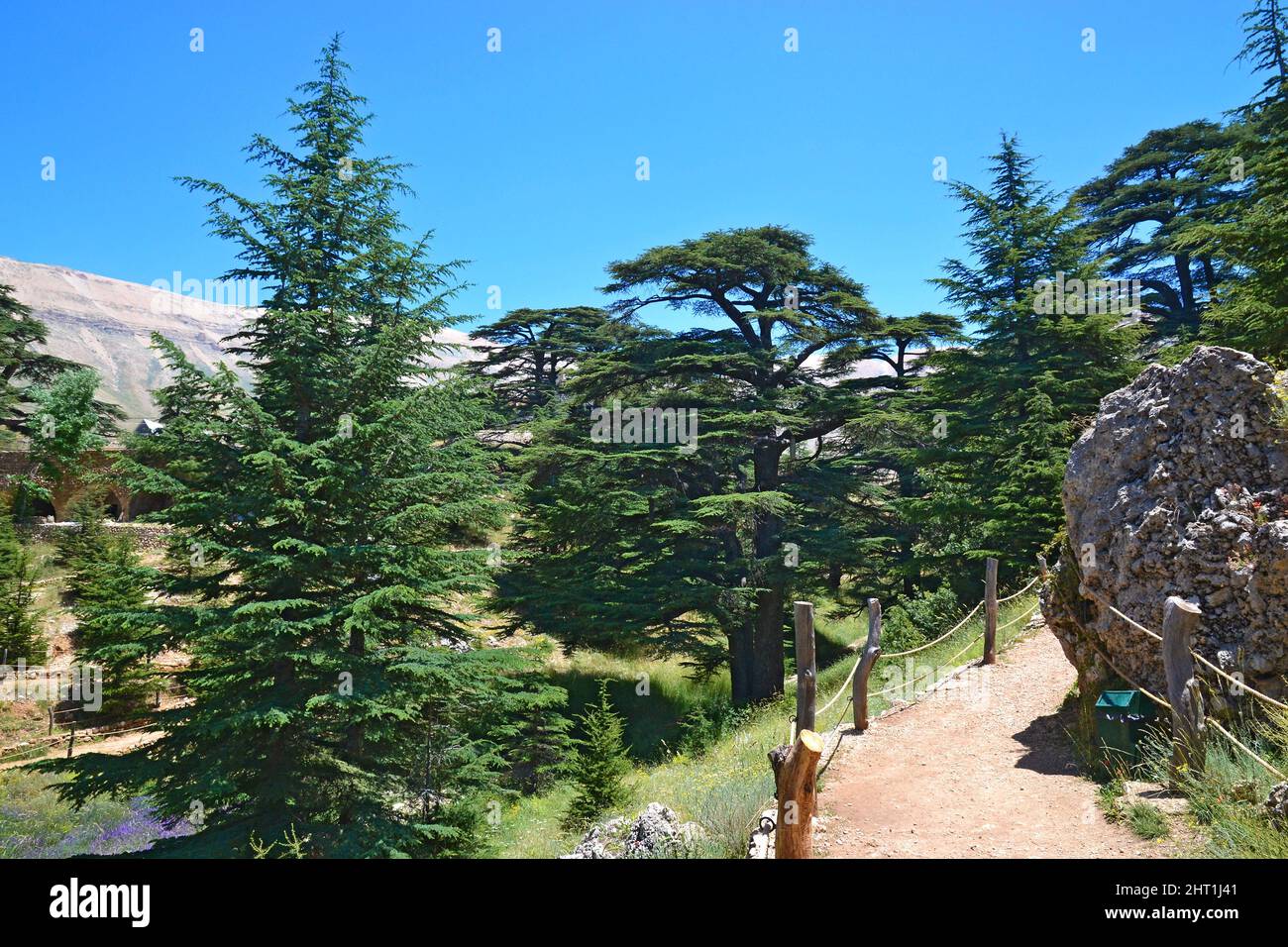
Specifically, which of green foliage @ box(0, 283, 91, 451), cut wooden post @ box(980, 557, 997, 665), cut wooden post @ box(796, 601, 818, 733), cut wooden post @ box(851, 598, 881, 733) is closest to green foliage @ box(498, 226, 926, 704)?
cut wooden post @ box(980, 557, 997, 665)

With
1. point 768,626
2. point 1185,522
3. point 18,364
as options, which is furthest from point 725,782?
point 18,364

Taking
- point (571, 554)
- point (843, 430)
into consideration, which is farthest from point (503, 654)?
point (843, 430)

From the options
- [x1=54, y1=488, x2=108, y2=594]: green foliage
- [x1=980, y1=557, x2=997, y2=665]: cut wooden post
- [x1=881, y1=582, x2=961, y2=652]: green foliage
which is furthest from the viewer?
[x1=54, y1=488, x2=108, y2=594]: green foliage

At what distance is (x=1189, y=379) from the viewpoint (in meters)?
7.77

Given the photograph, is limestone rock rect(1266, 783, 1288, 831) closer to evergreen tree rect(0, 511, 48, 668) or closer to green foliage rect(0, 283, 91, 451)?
evergreen tree rect(0, 511, 48, 668)

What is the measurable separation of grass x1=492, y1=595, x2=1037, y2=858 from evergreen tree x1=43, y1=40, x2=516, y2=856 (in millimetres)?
1568

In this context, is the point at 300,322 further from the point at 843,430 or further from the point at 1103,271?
the point at 1103,271

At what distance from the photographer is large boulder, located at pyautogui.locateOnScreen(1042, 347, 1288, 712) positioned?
6645 mm

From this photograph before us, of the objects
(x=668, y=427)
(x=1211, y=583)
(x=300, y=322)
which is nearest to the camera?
(x=1211, y=583)

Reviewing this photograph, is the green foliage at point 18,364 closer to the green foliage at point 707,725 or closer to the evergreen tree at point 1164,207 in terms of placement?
the green foliage at point 707,725

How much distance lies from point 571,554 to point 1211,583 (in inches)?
628

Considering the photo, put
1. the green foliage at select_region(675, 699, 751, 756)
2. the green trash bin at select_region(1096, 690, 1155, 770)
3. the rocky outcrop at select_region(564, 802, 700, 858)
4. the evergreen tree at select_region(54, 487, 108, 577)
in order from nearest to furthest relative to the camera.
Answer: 1. the rocky outcrop at select_region(564, 802, 700, 858)
2. the green trash bin at select_region(1096, 690, 1155, 770)
3. the green foliage at select_region(675, 699, 751, 756)
4. the evergreen tree at select_region(54, 487, 108, 577)

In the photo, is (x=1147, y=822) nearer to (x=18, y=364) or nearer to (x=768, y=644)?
(x=768, y=644)
